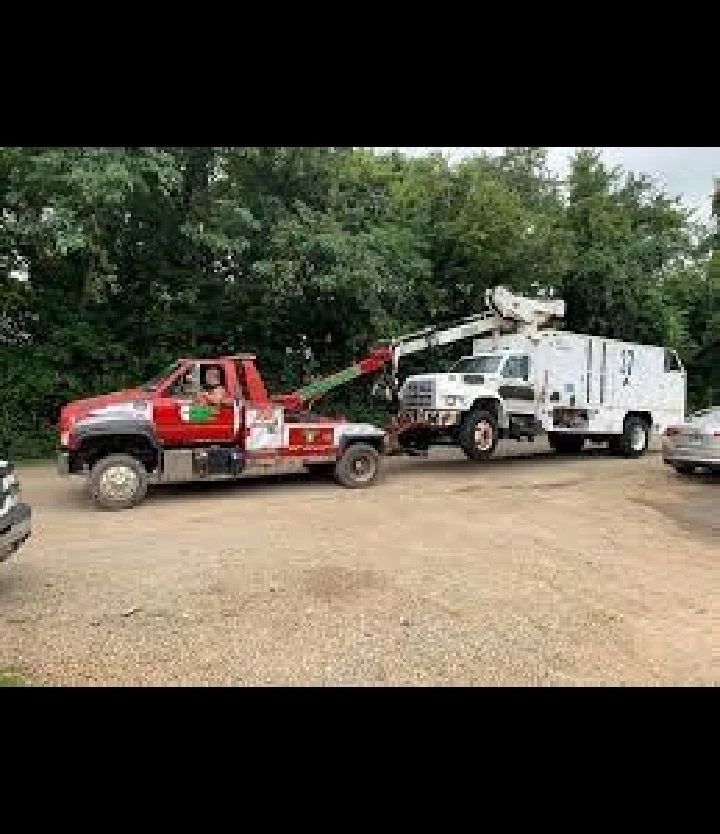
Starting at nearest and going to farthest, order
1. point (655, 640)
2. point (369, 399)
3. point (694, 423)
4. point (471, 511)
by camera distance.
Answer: point (655, 640) → point (471, 511) → point (694, 423) → point (369, 399)

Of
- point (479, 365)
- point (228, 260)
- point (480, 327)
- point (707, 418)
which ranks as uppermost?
point (228, 260)

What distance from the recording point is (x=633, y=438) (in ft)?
55.6

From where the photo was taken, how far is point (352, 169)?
19875mm

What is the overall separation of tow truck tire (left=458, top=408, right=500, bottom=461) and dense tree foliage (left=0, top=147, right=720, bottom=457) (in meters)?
4.54

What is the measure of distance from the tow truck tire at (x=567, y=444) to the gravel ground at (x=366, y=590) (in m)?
5.52

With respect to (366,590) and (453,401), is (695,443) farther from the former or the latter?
(366,590)

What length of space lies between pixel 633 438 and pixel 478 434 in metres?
5.20

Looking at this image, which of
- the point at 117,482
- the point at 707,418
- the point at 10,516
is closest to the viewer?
the point at 10,516

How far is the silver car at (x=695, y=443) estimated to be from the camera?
1306cm

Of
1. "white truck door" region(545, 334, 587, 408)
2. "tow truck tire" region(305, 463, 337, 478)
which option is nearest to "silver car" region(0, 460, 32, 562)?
"tow truck tire" region(305, 463, 337, 478)

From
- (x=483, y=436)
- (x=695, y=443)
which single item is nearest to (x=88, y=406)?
(x=483, y=436)
